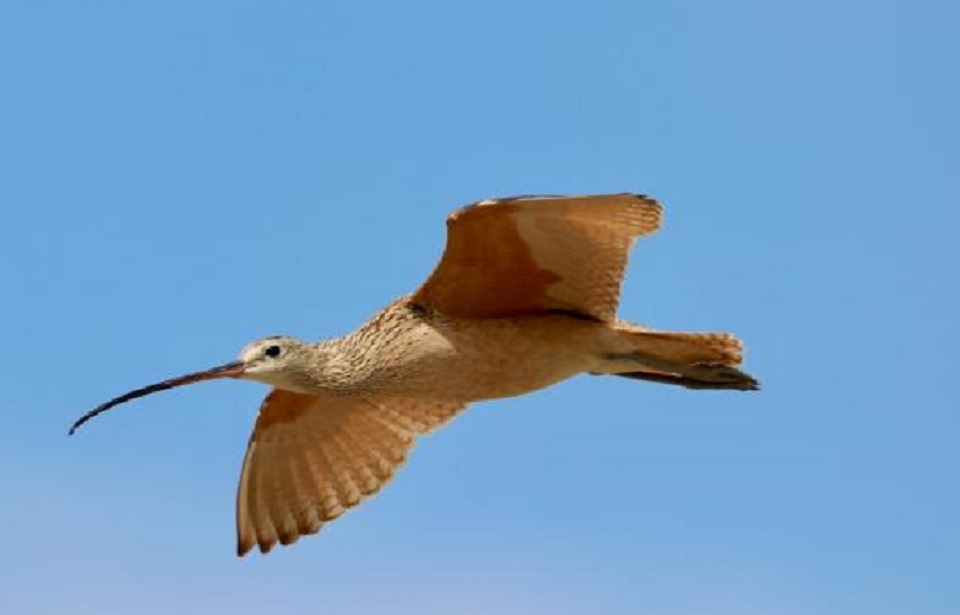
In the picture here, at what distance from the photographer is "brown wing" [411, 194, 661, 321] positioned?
11.2 metres

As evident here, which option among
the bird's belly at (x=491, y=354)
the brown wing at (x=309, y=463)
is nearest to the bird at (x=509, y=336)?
the bird's belly at (x=491, y=354)

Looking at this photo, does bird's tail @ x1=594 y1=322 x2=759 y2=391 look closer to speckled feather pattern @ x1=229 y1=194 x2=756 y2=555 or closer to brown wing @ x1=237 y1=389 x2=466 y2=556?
speckled feather pattern @ x1=229 y1=194 x2=756 y2=555

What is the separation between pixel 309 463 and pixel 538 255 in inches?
112

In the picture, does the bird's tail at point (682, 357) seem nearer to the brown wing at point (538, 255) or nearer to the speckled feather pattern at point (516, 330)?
the speckled feather pattern at point (516, 330)

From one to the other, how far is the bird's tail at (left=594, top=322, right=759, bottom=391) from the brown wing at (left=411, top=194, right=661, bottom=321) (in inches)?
8.6

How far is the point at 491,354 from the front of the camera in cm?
1194

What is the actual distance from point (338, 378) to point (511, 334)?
105cm

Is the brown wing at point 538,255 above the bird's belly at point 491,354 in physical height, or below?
above

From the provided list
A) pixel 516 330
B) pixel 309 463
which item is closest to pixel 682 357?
pixel 516 330

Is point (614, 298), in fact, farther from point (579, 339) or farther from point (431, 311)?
point (431, 311)

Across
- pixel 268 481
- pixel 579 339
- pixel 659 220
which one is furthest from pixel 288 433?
pixel 659 220

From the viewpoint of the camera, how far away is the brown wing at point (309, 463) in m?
13.6

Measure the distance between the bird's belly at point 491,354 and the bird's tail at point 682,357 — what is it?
0.18m

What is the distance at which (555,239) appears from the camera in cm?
1159
